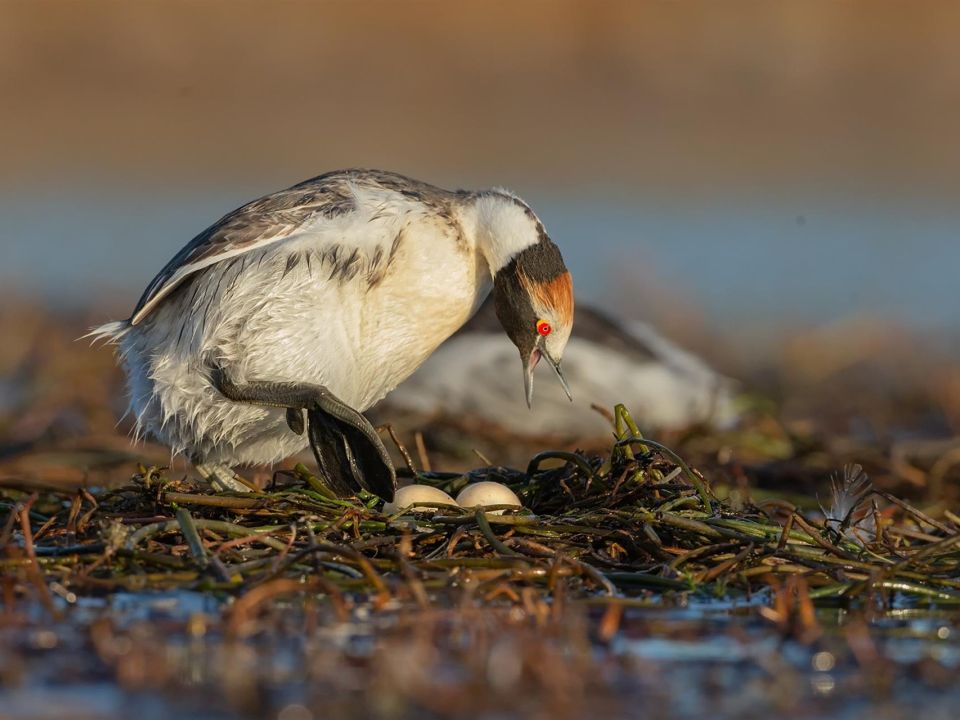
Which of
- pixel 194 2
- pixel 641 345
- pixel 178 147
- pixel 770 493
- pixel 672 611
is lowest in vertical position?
pixel 672 611

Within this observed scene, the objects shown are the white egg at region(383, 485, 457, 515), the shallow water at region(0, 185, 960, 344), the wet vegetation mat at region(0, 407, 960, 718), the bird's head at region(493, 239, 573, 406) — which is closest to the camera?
the wet vegetation mat at region(0, 407, 960, 718)

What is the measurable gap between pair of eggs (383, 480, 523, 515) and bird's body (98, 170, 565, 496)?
0.66 m

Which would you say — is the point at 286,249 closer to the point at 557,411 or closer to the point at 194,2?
the point at 557,411

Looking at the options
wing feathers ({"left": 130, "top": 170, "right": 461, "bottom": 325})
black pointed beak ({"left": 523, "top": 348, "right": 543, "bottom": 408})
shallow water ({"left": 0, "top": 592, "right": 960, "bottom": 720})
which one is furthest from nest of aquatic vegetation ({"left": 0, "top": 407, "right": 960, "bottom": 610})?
wing feathers ({"left": 130, "top": 170, "right": 461, "bottom": 325})

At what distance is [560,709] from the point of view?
3.79 m

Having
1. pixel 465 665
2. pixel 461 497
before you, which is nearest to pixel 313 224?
pixel 461 497

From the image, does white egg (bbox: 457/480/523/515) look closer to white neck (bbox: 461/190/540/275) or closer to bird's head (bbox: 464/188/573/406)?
bird's head (bbox: 464/188/573/406)

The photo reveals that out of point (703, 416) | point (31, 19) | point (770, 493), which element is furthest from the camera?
point (31, 19)

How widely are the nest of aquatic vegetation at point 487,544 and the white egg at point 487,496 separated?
67 mm

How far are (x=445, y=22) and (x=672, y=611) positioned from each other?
69.3 ft

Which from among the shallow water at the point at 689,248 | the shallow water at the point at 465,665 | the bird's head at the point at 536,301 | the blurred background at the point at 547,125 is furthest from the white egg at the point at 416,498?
the blurred background at the point at 547,125

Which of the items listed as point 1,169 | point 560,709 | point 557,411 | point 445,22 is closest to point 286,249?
point 560,709

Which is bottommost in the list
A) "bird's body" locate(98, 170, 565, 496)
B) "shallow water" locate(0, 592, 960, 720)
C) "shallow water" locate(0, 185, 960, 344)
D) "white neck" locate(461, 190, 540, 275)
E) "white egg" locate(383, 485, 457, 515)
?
"shallow water" locate(0, 592, 960, 720)

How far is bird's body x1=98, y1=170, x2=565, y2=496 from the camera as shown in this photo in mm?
6141
